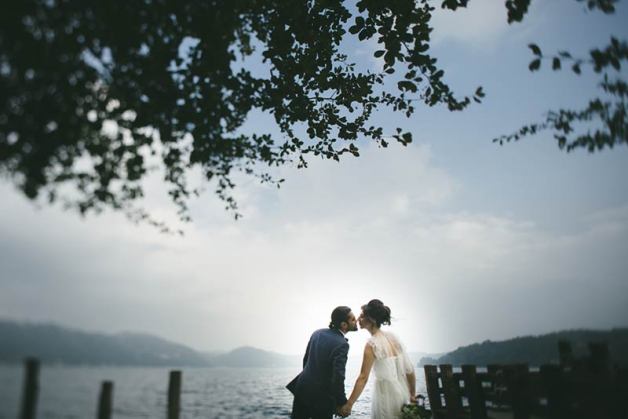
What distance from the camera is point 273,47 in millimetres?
7379

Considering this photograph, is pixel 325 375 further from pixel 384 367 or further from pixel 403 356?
pixel 403 356

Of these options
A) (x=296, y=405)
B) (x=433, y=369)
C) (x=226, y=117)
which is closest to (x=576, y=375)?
(x=433, y=369)

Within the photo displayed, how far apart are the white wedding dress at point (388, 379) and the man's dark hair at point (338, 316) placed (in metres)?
0.69

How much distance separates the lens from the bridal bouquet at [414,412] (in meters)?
6.48

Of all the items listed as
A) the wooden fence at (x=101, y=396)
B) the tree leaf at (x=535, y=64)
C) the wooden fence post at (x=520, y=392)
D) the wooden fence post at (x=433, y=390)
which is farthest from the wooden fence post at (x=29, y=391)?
the tree leaf at (x=535, y=64)

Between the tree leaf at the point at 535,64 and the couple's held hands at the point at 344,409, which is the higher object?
the tree leaf at the point at 535,64

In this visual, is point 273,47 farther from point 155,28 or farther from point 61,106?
point 61,106

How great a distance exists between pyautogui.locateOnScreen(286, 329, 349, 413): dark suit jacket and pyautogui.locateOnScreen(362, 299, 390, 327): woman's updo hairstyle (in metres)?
0.78

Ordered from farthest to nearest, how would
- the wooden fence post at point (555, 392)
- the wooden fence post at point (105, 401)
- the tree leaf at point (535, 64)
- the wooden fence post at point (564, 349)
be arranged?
the wooden fence post at point (105, 401)
the wooden fence post at point (564, 349)
the tree leaf at point (535, 64)
the wooden fence post at point (555, 392)

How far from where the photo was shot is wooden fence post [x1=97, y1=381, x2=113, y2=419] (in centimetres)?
538

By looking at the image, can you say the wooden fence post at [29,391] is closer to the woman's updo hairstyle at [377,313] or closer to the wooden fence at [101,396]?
the wooden fence at [101,396]

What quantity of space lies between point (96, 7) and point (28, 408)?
5294 millimetres

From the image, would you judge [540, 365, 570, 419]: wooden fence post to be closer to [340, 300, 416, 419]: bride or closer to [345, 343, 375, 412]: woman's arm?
[340, 300, 416, 419]: bride

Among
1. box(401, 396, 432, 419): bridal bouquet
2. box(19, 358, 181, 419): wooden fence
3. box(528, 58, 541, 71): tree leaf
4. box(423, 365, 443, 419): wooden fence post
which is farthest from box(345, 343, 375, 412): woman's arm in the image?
box(528, 58, 541, 71): tree leaf
